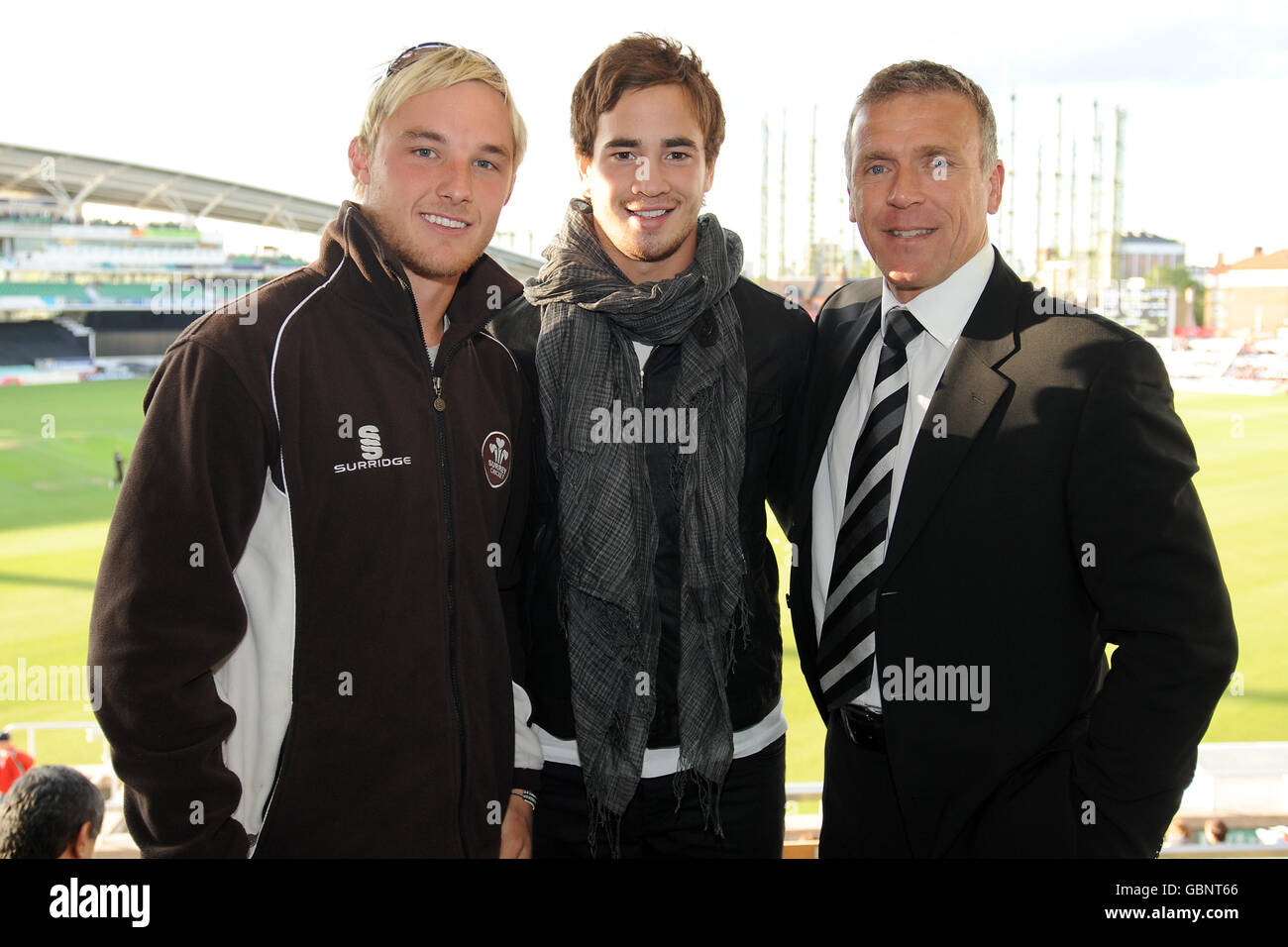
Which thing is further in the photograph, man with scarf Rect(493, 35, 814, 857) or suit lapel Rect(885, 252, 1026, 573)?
man with scarf Rect(493, 35, 814, 857)

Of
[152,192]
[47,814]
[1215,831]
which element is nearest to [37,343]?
[152,192]

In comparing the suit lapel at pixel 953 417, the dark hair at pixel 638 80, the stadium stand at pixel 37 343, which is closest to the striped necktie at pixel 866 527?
the suit lapel at pixel 953 417

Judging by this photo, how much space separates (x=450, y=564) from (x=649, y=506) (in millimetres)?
611

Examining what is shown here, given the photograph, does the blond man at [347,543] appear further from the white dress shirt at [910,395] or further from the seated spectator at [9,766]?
the seated spectator at [9,766]

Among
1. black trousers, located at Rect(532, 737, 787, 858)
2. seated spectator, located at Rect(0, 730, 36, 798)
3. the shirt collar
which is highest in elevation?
the shirt collar

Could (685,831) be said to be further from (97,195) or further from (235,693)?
(97,195)

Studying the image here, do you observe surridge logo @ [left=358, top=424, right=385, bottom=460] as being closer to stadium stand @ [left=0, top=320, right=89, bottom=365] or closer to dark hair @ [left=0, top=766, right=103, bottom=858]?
dark hair @ [left=0, top=766, right=103, bottom=858]

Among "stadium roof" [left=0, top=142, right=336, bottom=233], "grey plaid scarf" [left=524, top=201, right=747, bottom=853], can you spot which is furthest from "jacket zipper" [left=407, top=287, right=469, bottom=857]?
"stadium roof" [left=0, top=142, right=336, bottom=233]

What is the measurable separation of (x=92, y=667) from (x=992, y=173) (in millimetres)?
2099

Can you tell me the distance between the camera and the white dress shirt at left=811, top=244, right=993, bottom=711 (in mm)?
2055

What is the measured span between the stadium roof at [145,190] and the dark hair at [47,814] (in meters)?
34.9

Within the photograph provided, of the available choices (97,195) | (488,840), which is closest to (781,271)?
(97,195)

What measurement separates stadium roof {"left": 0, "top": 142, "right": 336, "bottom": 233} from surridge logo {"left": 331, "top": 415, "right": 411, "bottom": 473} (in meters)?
35.9

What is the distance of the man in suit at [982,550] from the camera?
1744 mm
